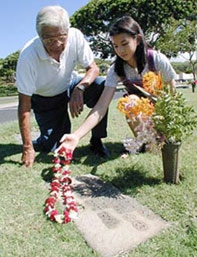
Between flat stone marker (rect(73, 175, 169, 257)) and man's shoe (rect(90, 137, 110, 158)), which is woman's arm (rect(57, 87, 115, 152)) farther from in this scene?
man's shoe (rect(90, 137, 110, 158))

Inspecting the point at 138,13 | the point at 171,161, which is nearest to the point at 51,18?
the point at 171,161

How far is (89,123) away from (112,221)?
66cm

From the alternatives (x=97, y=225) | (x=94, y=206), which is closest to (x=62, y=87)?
(x=94, y=206)

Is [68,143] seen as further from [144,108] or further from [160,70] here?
[160,70]

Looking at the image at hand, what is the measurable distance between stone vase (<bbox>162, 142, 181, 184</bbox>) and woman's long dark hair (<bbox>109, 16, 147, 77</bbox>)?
0.80 meters

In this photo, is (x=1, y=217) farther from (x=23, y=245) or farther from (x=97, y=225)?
(x=97, y=225)

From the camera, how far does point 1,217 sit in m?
2.02

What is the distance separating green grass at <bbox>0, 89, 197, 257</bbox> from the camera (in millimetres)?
1683

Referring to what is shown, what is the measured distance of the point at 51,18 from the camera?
252 cm

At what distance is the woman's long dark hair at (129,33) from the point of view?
254 centimetres

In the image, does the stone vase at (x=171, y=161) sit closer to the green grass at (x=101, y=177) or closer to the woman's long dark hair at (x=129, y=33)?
the green grass at (x=101, y=177)

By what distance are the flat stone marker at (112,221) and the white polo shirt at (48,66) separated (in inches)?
41.6

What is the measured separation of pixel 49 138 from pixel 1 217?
5.01ft

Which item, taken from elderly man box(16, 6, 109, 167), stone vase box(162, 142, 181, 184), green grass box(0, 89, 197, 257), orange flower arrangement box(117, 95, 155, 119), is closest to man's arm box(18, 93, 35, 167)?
elderly man box(16, 6, 109, 167)
